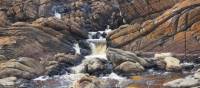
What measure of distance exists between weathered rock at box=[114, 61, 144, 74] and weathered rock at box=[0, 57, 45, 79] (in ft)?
21.3

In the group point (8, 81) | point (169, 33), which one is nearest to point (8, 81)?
point (8, 81)

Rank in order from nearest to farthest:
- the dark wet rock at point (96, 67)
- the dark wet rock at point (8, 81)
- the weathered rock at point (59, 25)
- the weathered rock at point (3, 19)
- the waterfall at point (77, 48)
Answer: the dark wet rock at point (8, 81) < the dark wet rock at point (96, 67) < the waterfall at point (77, 48) < the weathered rock at point (59, 25) < the weathered rock at point (3, 19)

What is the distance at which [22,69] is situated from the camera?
3838cm

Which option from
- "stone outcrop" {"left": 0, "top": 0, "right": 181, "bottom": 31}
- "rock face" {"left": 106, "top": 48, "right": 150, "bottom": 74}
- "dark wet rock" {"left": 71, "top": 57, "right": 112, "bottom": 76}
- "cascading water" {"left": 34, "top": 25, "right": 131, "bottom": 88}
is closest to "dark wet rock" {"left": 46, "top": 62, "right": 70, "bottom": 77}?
"cascading water" {"left": 34, "top": 25, "right": 131, "bottom": 88}

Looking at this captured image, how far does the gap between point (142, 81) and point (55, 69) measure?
878 cm

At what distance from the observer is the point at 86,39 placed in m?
52.5

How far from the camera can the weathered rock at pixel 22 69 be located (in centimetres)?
3778

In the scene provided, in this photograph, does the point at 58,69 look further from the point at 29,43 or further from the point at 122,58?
the point at 29,43

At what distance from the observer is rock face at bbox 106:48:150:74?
3862 cm

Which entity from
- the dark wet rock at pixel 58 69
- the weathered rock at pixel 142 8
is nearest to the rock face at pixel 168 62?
the dark wet rock at pixel 58 69

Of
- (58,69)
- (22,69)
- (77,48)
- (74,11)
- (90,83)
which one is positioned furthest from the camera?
(74,11)

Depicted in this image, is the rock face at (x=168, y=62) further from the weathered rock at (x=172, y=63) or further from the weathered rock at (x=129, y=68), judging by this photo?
the weathered rock at (x=129, y=68)

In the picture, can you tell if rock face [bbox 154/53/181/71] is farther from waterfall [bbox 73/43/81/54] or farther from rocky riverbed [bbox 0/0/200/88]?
waterfall [bbox 73/43/81/54]

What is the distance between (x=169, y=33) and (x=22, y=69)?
46.4 feet
